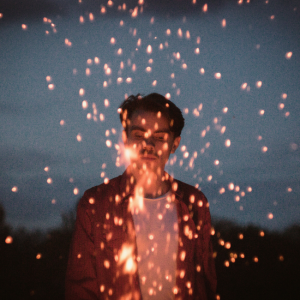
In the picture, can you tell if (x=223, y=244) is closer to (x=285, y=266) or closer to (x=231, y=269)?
(x=231, y=269)

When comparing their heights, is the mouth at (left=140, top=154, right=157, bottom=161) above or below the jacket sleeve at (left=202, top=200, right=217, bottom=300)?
above

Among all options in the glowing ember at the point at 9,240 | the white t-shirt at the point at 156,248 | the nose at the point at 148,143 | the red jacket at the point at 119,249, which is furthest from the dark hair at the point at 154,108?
the glowing ember at the point at 9,240

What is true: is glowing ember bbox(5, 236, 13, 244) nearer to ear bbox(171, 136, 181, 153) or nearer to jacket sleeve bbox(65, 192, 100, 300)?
jacket sleeve bbox(65, 192, 100, 300)

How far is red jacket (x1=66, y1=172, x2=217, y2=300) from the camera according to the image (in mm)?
1785

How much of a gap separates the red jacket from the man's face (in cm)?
23

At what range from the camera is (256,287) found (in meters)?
3.24

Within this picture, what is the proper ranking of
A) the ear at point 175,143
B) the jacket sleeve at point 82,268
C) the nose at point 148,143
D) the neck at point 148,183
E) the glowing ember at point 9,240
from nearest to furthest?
the jacket sleeve at point 82,268 < the nose at point 148,143 < the neck at point 148,183 < the ear at point 175,143 < the glowing ember at point 9,240

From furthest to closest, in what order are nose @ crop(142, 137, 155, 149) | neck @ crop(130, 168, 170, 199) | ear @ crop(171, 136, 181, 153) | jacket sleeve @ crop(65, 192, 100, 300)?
ear @ crop(171, 136, 181, 153)
neck @ crop(130, 168, 170, 199)
nose @ crop(142, 137, 155, 149)
jacket sleeve @ crop(65, 192, 100, 300)

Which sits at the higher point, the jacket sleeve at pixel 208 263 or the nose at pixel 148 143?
the nose at pixel 148 143

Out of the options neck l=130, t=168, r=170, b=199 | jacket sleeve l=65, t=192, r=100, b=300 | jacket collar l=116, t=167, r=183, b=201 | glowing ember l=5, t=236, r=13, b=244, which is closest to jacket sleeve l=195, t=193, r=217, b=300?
jacket collar l=116, t=167, r=183, b=201

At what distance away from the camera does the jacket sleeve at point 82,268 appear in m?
1.75

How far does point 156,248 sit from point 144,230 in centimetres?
15

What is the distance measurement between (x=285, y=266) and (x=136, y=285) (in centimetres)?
244

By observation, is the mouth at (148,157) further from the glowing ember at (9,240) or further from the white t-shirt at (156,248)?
the glowing ember at (9,240)
